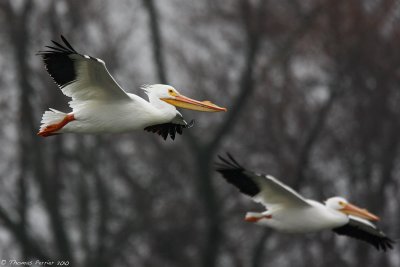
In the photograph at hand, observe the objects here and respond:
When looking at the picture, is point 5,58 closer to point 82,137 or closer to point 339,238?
point 82,137

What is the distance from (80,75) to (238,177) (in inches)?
111

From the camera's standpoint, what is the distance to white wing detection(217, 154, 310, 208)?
13063 millimetres

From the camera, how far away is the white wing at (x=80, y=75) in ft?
35.8

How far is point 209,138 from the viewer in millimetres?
27641

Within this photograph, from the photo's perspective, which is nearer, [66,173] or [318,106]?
[66,173]

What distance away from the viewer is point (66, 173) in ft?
87.9

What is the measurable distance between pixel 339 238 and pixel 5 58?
8725 millimetres

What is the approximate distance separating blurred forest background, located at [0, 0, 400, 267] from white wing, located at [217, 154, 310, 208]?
11.3 meters

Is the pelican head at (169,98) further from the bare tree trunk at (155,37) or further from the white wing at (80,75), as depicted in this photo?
the bare tree trunk at (155,37)

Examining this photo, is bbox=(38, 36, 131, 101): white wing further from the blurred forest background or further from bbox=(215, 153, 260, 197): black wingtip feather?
the blurred forest background

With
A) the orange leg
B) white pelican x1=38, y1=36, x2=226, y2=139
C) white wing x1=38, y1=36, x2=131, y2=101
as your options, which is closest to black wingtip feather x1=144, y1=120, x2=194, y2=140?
white pelican x1=38, y1=36, x2=226, y2=139

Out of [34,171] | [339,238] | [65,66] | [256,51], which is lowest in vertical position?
[65,66]

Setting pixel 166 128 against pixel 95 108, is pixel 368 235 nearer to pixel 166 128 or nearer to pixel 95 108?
pixel 166 128

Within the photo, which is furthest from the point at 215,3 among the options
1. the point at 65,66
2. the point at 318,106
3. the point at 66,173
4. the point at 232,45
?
the point at 65,66
